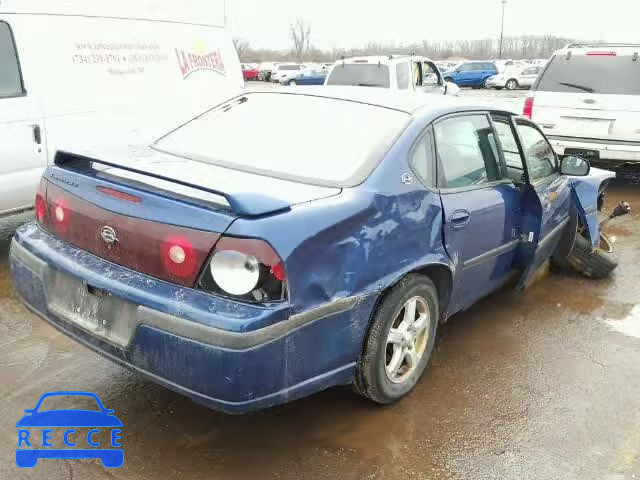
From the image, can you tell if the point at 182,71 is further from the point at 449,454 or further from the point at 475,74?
the point at 475,74

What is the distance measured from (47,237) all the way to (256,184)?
110cm

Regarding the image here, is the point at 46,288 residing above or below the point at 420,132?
below

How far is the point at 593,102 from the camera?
7656 mm

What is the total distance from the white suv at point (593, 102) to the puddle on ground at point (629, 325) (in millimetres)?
3830

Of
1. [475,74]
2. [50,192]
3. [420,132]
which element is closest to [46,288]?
[50,192]

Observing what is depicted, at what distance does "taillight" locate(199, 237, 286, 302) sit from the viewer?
89.3 inches

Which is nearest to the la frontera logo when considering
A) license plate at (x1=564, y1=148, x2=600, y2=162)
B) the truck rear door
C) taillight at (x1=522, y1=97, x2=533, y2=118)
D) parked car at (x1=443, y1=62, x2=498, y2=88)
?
taillight at (x1=522, y1=97, x2=533, y2=118)

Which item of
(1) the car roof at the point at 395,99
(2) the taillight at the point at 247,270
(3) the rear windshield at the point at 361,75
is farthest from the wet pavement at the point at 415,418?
(3) the rear windshield at the point at 361,75

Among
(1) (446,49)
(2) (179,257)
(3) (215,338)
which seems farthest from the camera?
(1) (446,49)

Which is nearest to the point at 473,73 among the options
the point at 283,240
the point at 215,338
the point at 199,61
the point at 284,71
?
the point at 284,71

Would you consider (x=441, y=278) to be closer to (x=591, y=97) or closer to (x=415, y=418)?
(x=415, y=418)

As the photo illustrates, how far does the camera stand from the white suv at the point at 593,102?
7.52 meters

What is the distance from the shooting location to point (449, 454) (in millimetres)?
2781

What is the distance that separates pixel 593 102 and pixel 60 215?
22.4 feet
